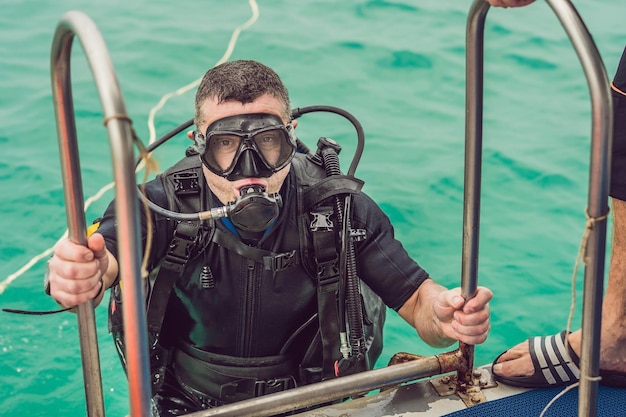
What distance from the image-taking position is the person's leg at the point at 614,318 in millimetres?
1874

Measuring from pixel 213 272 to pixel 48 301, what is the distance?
222cm

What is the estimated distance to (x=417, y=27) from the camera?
267 inches

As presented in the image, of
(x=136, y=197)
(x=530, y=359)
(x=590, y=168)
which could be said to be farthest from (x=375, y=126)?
(x=136, y=197)

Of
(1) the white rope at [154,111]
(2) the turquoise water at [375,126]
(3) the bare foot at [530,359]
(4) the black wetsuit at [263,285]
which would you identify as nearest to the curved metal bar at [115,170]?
(4) the black wetsuit at [263,285]

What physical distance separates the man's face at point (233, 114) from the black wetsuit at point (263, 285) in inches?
3.2

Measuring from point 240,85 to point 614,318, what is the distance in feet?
4.13

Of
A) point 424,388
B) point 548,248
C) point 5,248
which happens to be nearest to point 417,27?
point 548,248

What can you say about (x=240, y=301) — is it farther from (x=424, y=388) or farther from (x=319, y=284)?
(x=424, y=388)

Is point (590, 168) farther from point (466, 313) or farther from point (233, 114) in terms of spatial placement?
point (233, 114)

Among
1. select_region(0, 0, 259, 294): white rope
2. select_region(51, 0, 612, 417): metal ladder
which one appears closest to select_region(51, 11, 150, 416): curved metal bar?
select_region(51, 0, 612, 417): metal ladder

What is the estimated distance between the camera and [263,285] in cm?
212

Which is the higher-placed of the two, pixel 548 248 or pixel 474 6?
pixel 474 6

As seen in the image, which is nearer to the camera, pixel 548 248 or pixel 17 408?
pixel 17 408

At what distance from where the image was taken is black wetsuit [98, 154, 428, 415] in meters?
2.10
